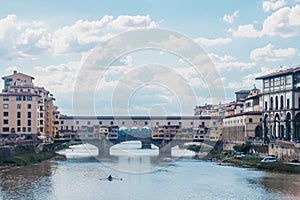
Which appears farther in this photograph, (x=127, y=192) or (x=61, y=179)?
(x=61, y=179)

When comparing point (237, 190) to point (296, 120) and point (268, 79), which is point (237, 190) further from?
point (268, 79)

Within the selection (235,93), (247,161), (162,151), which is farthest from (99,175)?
(235,93)

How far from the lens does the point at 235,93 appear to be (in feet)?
315

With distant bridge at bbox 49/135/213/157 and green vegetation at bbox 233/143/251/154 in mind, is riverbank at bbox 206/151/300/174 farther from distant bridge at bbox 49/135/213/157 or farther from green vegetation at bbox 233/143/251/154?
distant bridge at bbox 49/135/213/157

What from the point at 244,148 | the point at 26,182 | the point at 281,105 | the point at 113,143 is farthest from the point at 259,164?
the point at 113,143

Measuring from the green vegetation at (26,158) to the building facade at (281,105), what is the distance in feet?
75.1

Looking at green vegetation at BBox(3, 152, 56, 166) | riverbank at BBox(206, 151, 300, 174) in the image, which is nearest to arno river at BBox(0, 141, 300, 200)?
riverbank at BBox(206, 151, 300, 174)

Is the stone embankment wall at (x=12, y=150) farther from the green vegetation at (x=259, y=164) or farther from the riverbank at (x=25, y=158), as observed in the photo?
the green vegetation at (x=259, y=164)

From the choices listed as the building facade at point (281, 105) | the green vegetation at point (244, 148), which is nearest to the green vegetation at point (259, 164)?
the green vegetation at point (244, 148)

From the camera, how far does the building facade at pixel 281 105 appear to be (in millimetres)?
56938

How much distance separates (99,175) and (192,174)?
734 cm

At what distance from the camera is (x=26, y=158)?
5691 centimetres

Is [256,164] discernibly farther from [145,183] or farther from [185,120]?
[185,120]

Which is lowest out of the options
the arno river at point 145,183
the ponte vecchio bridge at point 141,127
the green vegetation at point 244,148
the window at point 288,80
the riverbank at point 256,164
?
the arno river at point 145,183
